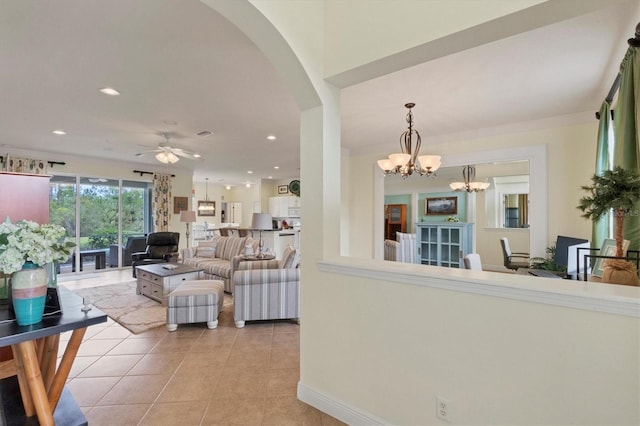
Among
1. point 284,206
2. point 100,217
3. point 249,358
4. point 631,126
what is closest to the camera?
point 631,126

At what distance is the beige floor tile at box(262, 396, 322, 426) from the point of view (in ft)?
6.26

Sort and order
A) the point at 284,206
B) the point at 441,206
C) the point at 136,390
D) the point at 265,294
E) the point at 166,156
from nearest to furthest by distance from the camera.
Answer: the point at 136,390 → the point at 265,294 → the point at 166,156 → the point at 441,206 → the point at 284,206

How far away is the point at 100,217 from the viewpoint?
7098mm

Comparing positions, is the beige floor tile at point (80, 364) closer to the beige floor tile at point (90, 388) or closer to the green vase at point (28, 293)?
the beige floor tile at point (90, 388)

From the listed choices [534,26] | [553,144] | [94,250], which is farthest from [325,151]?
[94,250]

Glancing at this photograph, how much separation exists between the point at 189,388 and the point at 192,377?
16cm

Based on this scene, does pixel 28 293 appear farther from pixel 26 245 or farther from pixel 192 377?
pixel 192 377

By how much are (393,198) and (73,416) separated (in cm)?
865

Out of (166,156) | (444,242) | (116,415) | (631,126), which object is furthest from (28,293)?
(444,242)

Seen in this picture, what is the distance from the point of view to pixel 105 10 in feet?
6.26

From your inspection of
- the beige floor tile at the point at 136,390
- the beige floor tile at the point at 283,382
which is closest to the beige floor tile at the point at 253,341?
the beige floor tile at the point at 283,382

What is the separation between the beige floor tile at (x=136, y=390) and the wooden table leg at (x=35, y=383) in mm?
609

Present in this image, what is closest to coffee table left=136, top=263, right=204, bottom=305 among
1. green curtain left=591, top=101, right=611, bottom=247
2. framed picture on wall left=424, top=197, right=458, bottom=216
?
green curtain left=591, top=101, right=611, bottom=247

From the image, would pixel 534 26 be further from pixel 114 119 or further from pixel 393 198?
pixel 393 198
